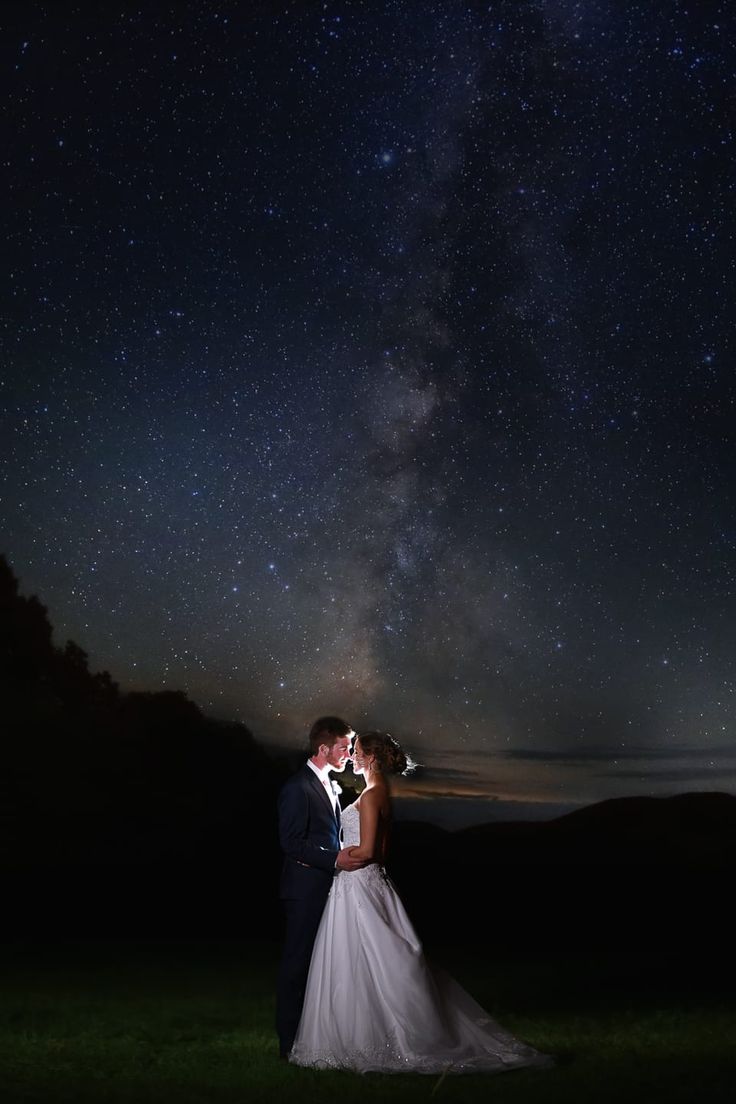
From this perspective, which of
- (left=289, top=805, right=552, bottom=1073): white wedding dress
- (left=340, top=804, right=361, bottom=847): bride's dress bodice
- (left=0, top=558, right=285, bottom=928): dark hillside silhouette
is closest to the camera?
(left=289, top=805, right=552, bottom=1073): white wedding dress

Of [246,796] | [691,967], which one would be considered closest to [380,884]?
[691,967]

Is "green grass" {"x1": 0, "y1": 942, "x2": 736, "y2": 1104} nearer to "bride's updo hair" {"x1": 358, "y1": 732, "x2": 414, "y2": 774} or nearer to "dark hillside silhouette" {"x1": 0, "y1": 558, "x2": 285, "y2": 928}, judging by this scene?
"bride's updo hair" {"x1": 358, "y1": 732, "x2": 414, "y2": 774}

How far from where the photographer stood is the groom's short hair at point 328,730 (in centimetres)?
866

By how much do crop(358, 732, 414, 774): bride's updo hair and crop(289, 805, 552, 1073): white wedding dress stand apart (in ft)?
2.61

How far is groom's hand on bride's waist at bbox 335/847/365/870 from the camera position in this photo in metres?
8.66

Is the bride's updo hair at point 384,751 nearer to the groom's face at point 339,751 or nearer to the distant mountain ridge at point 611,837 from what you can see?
the groom's face at point 339,751

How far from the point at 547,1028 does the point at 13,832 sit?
1318 inches

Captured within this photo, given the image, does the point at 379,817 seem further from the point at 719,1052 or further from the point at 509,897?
the point at 509,897

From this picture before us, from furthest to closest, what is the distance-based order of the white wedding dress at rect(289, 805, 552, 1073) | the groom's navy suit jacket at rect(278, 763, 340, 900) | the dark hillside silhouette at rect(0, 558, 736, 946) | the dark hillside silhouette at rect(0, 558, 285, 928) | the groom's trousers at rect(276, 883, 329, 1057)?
the dark hillside silhouette at rect(0, 558, 285, 928) → the dark hillside silhouette at rect(0, 558, 736, 946) → the groom's trousers at rect(276, 883, 329, 1057) → the groom's navy suit jacket at rect(278, 763, 340, 900) → the white wedding dress at rect(289, 805, 552, 1073)

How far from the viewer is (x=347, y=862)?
28.5 ft

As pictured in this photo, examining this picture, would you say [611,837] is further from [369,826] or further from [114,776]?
[369,826]

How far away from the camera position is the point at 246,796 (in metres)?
50.8

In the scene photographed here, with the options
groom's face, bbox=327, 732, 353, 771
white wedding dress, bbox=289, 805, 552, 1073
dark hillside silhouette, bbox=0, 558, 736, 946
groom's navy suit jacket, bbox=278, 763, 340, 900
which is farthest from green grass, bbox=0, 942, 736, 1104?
dark hillside silhouette, bbox=0, 558, 736, 946

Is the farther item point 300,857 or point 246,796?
point 246,796
